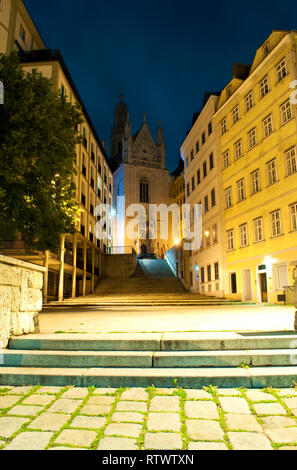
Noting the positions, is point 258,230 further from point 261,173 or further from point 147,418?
point 147,418

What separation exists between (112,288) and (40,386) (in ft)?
72.9

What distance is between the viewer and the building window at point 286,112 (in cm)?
1814

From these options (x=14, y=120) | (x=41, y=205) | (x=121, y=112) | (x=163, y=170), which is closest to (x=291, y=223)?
(x=41, y=205)

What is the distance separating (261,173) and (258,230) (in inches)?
137

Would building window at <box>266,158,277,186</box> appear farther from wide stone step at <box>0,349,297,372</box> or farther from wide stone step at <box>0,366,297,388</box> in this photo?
wide stone step at <box>0,366,297,388</box>

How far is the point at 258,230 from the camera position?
68.2 feet

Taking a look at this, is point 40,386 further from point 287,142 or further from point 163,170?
point 163,170

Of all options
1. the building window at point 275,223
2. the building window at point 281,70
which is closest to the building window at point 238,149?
the building window at point 281,70

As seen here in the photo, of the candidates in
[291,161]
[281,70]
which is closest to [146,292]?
[291,161]

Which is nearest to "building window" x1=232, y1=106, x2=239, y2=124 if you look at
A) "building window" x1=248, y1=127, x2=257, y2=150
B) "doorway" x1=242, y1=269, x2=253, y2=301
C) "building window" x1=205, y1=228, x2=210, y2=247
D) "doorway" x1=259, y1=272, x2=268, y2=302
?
"building window" x1=248, y1=127, x2=257, y2=150

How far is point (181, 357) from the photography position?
4434mm

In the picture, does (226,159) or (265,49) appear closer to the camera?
(265,49)

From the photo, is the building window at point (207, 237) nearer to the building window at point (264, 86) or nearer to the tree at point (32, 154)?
the building window at point (264, 86)
